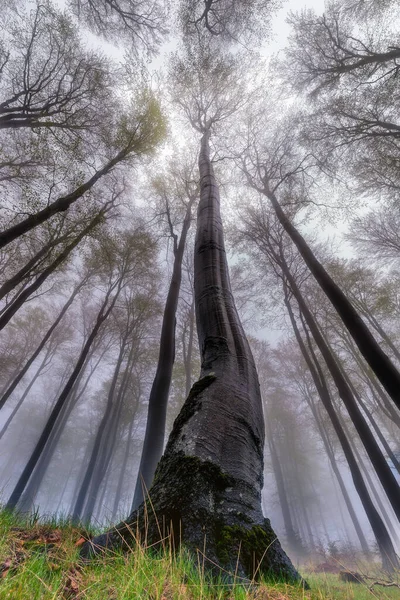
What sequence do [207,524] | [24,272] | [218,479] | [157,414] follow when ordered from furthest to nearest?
[24,272], [157,414], [218,479], [207,524]

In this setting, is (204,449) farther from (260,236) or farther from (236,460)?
(260,236)

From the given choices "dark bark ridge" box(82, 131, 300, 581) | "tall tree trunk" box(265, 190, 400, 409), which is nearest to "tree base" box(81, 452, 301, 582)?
"dark bark ridge" box(82, 131, 300, 581)

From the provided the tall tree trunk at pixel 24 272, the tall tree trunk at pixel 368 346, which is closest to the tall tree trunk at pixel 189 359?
the tall tree trunk at pixel 24 272

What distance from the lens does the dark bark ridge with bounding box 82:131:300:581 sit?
3.46ft

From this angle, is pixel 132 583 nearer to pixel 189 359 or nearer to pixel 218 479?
pixel 218 479

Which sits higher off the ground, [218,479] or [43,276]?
[43,276]

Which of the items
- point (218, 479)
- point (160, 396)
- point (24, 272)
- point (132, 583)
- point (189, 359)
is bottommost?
point (132, 583)

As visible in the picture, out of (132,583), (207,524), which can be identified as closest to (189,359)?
(207,524)

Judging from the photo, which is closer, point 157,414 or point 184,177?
point 157,414

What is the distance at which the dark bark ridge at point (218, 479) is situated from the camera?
3.46 ft

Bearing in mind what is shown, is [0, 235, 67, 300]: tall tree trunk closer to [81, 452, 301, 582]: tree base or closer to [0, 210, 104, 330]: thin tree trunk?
[0, 210, 104, 330]: thin tree trunk

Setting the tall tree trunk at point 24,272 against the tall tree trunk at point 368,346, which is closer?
the tall tree trunk at point 368,346

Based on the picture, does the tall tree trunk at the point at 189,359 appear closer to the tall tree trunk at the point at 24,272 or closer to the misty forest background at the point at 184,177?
the misty forest background at the point at 184,177

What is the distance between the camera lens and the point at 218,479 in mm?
1238
